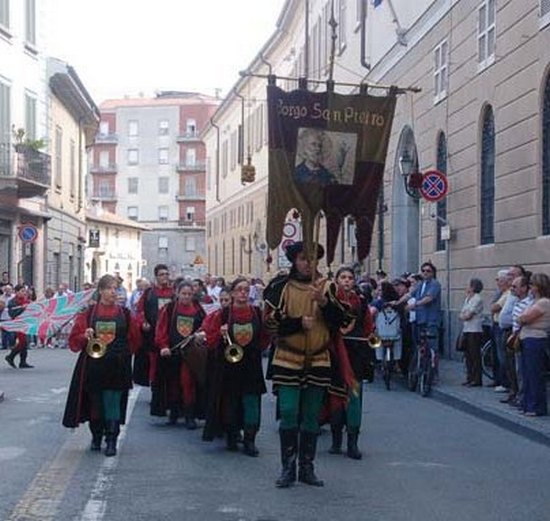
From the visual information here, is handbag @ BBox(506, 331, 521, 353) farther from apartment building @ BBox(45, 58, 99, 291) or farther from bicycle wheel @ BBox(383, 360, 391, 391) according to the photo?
apartment building @ BBox(45, 58, 99, 291)

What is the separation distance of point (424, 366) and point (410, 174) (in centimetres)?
670

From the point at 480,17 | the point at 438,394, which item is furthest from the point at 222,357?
the point at 480,17

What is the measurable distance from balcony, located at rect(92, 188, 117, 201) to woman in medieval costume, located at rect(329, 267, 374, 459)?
3897 inches

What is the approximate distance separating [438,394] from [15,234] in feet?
71.3

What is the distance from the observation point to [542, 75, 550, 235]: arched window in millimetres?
17047

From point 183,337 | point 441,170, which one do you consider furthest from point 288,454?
point 441,170

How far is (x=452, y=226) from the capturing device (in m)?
22.8

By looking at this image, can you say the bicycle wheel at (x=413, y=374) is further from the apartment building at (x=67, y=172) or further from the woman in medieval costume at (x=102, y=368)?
the apartment building at (x=67, y=172)

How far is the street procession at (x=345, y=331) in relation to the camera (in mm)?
8766

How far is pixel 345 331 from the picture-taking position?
1004 cm

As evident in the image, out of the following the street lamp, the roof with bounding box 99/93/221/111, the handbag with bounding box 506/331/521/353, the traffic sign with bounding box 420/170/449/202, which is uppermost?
the roof with bounding box 99/93/221/111

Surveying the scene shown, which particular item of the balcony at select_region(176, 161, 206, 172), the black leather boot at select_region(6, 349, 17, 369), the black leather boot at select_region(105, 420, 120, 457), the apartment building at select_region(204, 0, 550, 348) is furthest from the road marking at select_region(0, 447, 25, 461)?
the balcony at select_region(176, 161, 206, 172)

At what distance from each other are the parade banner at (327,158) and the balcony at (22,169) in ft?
72.9

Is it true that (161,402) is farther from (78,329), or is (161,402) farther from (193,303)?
(78,329)
